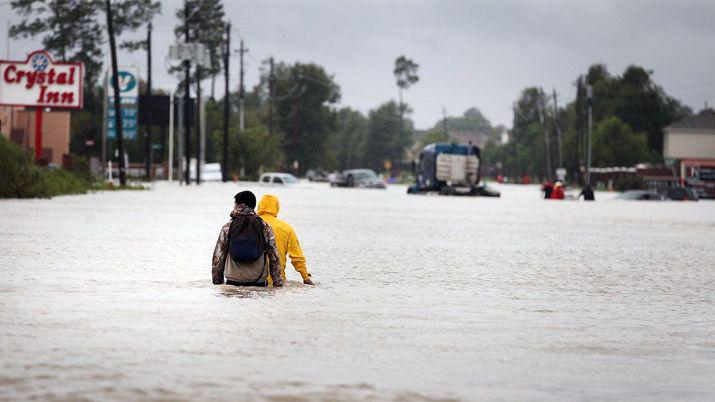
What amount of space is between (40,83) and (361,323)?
4784 cm

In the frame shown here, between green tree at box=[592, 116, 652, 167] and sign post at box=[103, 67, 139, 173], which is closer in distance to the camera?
sign post at box=[103, 67, 139, 173]

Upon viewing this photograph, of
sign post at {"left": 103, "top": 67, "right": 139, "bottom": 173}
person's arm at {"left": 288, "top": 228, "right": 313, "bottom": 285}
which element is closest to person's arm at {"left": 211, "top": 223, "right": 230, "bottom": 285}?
person's arm at {"left": 288, "top": 228, "right": 313, "bottom": 285}

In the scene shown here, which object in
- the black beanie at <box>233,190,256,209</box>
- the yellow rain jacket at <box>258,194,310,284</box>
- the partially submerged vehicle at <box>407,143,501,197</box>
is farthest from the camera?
the partially submerged vehicle at <box>407,143,501,197</box>

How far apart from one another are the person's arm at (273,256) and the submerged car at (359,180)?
74.4 m

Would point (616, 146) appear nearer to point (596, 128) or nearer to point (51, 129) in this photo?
point (596, 128)

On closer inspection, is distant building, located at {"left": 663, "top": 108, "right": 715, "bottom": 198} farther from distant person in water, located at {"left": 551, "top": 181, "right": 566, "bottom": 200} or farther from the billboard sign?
the billboard sign

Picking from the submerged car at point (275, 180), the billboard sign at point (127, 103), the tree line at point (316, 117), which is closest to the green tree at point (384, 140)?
the tree line at point (316, 117)

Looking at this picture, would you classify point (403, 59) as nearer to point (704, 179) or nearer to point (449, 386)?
point (704, 179)

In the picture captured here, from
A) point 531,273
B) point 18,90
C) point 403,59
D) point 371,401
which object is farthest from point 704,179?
point 403,59

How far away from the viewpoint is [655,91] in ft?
466

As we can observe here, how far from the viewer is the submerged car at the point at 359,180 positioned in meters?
88.0

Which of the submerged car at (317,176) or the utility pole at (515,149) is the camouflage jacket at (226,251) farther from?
the utility pole at (515,149)

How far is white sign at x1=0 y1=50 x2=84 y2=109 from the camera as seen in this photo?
55.8 metres

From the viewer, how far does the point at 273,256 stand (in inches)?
505
